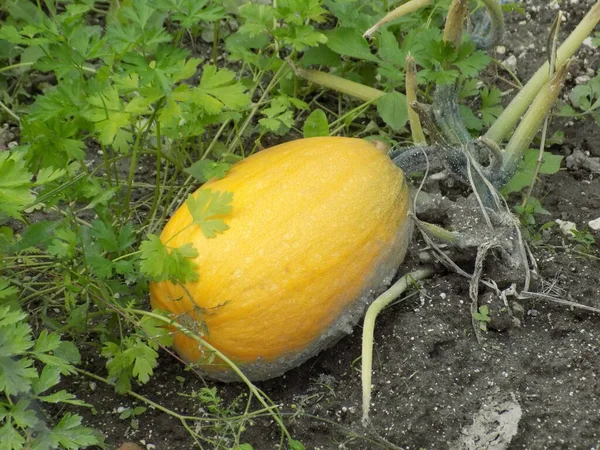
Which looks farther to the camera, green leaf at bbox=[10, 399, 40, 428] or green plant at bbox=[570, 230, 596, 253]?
green plant at bbox=[570, 230, 596, 253]

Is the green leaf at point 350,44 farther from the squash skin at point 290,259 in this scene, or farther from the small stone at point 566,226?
the small stone at point 566,226

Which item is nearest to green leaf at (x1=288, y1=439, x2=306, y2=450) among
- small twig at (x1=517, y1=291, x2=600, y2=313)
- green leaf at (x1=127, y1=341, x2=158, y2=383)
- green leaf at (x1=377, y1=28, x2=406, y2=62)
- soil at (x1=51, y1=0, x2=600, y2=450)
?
soil at (x1=51, y1=0, x2=600, y2=450)

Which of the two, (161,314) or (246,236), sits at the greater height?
(246,236)

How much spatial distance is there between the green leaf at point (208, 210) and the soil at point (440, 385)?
43 centimetres

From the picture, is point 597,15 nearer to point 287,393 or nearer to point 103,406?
point 287,393

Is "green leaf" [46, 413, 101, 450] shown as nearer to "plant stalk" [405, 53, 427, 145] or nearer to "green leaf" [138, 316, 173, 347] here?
"green leaf" [138, 316, 173, 347]

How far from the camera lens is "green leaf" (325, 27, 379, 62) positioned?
2824 millimetres

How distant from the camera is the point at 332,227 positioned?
7.64ft

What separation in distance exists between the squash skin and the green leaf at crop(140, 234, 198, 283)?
7 cm

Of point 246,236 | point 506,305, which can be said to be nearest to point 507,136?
point 506,305

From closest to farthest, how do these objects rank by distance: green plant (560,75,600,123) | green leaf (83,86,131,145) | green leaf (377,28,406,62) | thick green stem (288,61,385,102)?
1. green leaf (83,86,131,145)
2. green leaf (377,28,406,62)
3. thick green stem (288,61,385,102)
4. green plant (560,75,600,123)

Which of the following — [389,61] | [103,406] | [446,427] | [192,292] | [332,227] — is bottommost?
[103,406]

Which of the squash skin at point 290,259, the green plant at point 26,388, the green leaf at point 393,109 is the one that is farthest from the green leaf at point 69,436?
the green leaf at point 393,109

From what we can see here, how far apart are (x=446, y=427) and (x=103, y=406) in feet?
2.90
